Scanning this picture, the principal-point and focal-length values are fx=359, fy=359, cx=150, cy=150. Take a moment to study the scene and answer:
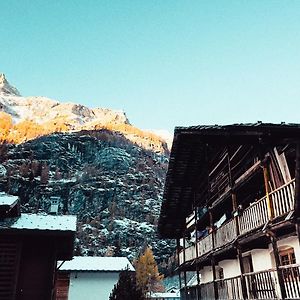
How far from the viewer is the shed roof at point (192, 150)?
12975mm

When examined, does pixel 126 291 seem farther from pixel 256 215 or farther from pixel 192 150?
pixel 256 215

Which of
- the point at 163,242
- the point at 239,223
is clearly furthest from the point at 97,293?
the point at 163,242

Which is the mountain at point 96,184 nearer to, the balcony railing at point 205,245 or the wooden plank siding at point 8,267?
the balcony railing at point 205,245

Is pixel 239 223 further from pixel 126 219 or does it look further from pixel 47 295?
pixel 126 219

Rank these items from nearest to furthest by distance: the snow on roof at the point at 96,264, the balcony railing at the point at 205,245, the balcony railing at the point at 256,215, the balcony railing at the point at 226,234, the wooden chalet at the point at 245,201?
1. the balcony railing at the point at 256,215
2. the wooden chalet at the point at 245,201
3. the balcony railing at the point at 226,234
4. the balcony railing at the point at 205,245
5. the snow on roof at the point at 96,264

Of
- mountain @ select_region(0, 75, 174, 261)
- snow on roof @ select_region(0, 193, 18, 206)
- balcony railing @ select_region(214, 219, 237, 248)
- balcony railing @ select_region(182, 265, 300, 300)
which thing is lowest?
balcony railing @ select_region(182, 265, 300, 300)

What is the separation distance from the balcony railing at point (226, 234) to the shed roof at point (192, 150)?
3605mm

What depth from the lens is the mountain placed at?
81562 mm

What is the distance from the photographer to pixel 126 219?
3479 inches

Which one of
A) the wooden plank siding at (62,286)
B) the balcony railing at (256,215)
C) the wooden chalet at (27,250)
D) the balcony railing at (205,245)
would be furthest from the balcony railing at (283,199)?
the wooden plank siding at (62,286)

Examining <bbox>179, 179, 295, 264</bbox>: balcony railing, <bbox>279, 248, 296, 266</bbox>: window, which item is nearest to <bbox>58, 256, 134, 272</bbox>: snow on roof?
<bbox>179, 179, 295, 264</bbox>: balcony railing

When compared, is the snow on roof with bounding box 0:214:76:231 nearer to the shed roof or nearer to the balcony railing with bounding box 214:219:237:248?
the shed roof

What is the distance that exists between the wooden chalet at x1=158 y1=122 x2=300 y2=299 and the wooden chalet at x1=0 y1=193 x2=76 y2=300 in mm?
6863

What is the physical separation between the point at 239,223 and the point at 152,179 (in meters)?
93.0
